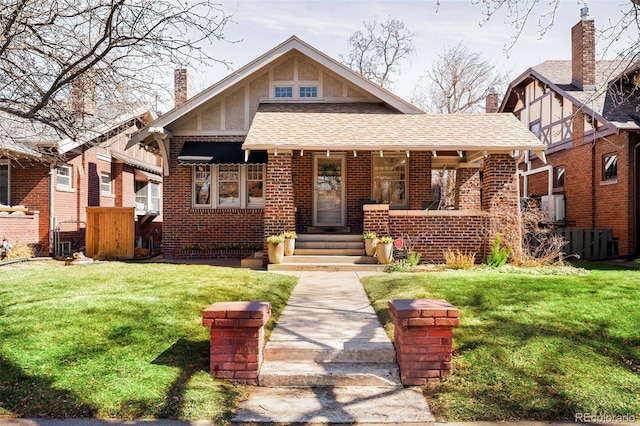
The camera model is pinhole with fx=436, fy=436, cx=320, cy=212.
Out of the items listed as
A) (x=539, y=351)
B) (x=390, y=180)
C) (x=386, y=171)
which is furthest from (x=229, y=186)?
(x=539, y=351)

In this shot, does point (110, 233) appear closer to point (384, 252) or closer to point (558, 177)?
point (384, 252)

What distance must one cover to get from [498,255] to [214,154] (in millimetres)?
8525

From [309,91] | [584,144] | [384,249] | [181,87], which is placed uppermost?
[181,87]

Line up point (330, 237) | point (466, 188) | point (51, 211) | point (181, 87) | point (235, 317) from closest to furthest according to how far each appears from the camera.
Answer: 1. point (235, 317)
2. point (330, 237)
3. point (51, 211)
4. point (466, 188)
5. point (181, 87)

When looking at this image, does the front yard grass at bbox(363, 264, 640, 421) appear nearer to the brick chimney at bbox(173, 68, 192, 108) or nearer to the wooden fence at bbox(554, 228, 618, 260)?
the wooden fence at bbox(554, 228, 618, 260)

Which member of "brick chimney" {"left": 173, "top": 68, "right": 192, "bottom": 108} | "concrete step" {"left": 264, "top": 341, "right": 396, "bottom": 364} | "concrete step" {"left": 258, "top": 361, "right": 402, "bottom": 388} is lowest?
"concrete step" {"left": 258, "top": 361, "right": 402, "bottom": 388}

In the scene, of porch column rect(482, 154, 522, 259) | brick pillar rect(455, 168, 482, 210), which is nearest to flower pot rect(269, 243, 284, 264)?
porch column rect(482, 154, 522, 259)

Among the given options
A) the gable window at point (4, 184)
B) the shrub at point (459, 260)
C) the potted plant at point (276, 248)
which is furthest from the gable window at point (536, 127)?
the gable window at point (4, 184)

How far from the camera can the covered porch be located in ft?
37.9

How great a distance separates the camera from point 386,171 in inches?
569

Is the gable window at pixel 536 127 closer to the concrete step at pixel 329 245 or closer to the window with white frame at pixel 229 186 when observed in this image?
the concrete step at pixel 329 245

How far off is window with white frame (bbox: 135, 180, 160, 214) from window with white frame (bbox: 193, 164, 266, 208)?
26.1ft

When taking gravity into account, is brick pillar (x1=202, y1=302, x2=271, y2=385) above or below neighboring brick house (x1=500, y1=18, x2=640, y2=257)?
below

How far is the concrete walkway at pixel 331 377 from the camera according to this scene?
12.7 feet
